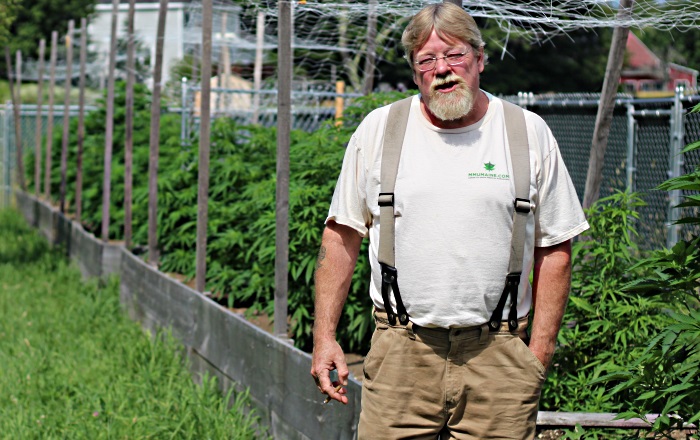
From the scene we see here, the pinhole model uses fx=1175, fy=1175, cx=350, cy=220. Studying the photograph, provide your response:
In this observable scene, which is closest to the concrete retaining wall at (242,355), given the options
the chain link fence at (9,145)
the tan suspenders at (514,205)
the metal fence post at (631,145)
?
the tan suspenders at (514,205)

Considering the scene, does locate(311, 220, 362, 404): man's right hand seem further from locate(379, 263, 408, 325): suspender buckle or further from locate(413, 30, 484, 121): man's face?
locate(413, 30, 484, 121): man's face

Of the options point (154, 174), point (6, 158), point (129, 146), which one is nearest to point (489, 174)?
point (154, 174)

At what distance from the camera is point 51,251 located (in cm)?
1555

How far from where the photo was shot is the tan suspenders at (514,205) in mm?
3650

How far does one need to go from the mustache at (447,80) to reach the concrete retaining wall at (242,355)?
191cm

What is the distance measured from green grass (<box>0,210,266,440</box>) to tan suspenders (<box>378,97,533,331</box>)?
291 cm

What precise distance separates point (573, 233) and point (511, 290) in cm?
27

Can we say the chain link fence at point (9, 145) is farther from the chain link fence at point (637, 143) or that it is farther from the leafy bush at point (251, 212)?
the leafy bush at point (251, 212)

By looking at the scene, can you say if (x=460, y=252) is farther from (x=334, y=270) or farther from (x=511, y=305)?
(x=334, y=270)

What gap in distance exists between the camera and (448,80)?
3.64 metres

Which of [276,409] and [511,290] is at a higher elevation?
[511,290]

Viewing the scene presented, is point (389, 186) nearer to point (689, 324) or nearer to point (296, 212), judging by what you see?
point (689, 324)

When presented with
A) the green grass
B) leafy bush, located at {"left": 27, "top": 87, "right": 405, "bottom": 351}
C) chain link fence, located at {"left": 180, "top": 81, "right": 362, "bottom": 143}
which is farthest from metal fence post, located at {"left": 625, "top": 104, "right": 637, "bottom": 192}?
chain link fence, located at {"left": 180, "top": 81, "right": 362, "bottom": 143}

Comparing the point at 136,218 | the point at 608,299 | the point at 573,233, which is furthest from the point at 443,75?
the point at 136,218
